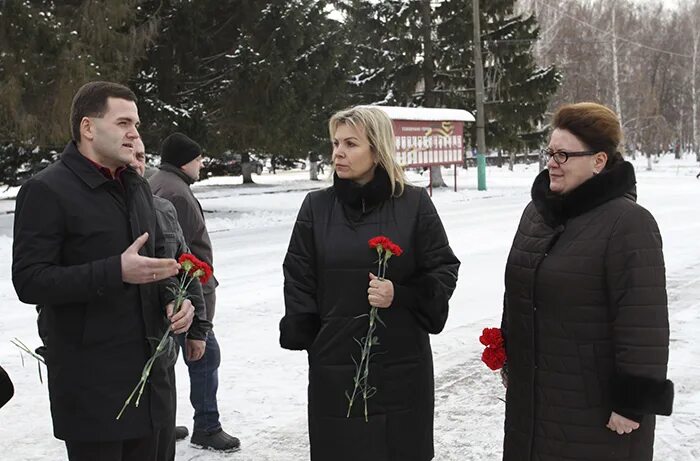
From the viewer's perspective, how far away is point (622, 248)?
275cm

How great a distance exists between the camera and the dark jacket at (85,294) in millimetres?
2680

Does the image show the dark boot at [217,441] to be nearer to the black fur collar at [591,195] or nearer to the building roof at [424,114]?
the black fur collar at [591,195]

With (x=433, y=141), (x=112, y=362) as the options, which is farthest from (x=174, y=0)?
(x=112, y=362)

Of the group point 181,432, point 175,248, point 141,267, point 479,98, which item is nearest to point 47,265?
point 141,267

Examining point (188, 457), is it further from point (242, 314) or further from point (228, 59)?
point (228, 59)

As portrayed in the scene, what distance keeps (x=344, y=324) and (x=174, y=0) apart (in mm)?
17912

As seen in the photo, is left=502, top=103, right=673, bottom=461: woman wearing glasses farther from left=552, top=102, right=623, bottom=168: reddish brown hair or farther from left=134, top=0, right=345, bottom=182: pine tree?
left=134, top=0, right=345, bottom=182: pine tree

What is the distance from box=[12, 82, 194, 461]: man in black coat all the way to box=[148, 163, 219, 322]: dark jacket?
1.50 meters

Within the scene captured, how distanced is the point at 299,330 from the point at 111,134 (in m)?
1.11

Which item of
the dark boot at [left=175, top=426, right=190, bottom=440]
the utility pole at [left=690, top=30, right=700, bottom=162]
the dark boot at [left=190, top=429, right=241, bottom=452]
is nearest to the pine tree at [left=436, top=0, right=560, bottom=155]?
the utility pole at [left=690, top=30, right=700, bottom=162]

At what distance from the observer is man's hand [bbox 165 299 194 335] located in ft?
9.59

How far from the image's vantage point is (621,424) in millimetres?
2752

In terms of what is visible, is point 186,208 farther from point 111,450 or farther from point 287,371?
point 287,371

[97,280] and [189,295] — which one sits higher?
[97,280]
